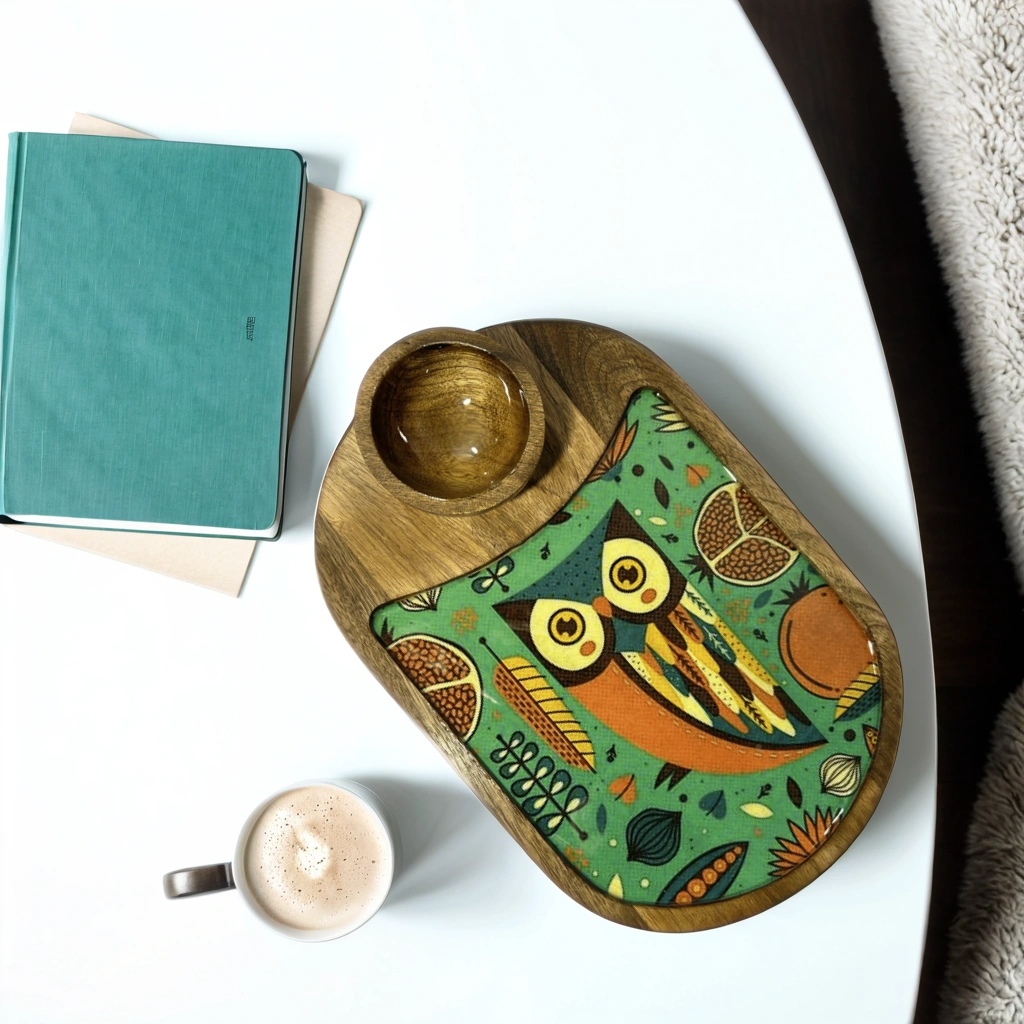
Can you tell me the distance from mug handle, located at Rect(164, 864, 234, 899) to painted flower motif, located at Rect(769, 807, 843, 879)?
0.41 metres

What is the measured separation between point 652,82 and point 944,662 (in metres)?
0.87

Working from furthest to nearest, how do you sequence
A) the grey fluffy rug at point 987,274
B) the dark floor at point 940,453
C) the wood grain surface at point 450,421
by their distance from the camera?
the dark floor at point 940,453
the grey fluffy rug at point 987,274
the wood grain surface at point 450,421

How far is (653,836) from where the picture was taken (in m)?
0.65

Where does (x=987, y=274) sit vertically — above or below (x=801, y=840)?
above

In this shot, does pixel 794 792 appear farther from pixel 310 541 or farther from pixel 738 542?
pixel 310 541

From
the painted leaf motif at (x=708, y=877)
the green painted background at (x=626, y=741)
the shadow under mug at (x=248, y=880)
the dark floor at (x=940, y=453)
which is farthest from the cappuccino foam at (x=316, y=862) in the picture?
the dark floor at (x=940, y=453)

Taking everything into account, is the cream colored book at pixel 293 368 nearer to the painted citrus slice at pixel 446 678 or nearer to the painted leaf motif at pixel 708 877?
the painted citrus slice at pixel 446 678

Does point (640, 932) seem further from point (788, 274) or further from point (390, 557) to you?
point (788, 274)

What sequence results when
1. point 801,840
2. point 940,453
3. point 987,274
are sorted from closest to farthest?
point 801,840
point 987,274
point 940,453

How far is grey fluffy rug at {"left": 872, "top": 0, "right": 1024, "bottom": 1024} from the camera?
2.94 ft

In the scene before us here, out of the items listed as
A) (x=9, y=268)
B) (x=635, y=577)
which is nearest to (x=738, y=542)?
(x=635, y=577)

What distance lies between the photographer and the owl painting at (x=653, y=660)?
2.13ft

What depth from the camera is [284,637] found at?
0.72 meters

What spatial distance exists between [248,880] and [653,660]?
1.16 ft
